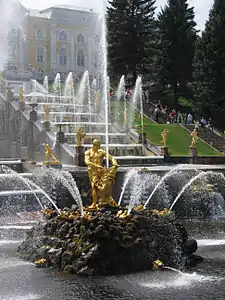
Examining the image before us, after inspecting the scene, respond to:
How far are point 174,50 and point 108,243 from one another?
39.7 metres

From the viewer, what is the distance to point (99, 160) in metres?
13.1

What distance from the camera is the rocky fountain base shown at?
11336 mm

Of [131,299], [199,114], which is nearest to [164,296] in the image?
[131,299]

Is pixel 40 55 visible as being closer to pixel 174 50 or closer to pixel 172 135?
pixel 174 50

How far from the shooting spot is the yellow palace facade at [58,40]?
238 ft

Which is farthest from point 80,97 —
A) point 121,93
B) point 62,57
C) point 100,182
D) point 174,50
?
point 100,182

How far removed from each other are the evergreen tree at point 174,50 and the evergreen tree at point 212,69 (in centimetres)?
499

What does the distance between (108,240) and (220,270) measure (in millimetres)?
2204

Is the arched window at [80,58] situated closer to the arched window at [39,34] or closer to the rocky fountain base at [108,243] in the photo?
the arched window at [39,34]

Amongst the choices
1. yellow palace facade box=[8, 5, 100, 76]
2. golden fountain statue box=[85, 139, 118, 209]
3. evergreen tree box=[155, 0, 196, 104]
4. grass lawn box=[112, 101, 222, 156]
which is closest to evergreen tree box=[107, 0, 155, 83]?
evergreen tree box=[155, 0, 196, 104]

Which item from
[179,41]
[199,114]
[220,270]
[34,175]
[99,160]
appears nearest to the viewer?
[220,270]

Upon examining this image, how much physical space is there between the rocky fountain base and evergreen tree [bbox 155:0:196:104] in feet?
121

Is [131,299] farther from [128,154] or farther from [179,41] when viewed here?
[179,41]

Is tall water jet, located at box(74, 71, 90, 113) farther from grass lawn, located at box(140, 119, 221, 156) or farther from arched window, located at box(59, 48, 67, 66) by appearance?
arched window, located at box(59, 48, 67, 66)
